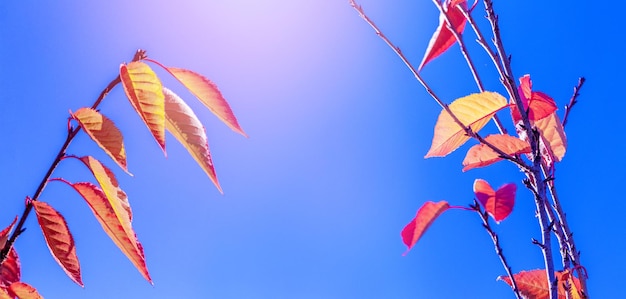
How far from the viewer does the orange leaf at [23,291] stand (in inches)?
51.1

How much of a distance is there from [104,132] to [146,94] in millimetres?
129

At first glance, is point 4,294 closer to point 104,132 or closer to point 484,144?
point 104,132

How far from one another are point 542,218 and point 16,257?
135cm

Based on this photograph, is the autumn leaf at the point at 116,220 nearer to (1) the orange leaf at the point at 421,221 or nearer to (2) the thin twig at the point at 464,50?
(1) the orange leaf at the point at 421,221

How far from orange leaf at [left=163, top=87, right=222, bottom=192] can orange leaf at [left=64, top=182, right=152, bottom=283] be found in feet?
0.80

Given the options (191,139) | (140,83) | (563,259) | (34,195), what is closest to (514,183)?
(563,259)

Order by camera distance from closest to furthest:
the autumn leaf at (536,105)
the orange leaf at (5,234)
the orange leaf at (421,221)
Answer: the orange leaf at (5,234)
the orange leaf at (421,221)
the autumn leaf at (536,105)

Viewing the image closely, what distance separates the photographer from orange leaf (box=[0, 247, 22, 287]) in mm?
1356

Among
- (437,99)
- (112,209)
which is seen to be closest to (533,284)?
(437,99)

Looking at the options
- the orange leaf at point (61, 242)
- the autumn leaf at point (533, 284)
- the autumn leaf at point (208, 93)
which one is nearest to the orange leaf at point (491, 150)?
the autumn leaf at point (533, 284)

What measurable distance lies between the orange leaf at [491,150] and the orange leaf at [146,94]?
0.89m

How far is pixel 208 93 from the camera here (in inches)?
49.3

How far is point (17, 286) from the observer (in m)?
1.30

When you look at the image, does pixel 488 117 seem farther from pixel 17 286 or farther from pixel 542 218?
pixel 17 286
